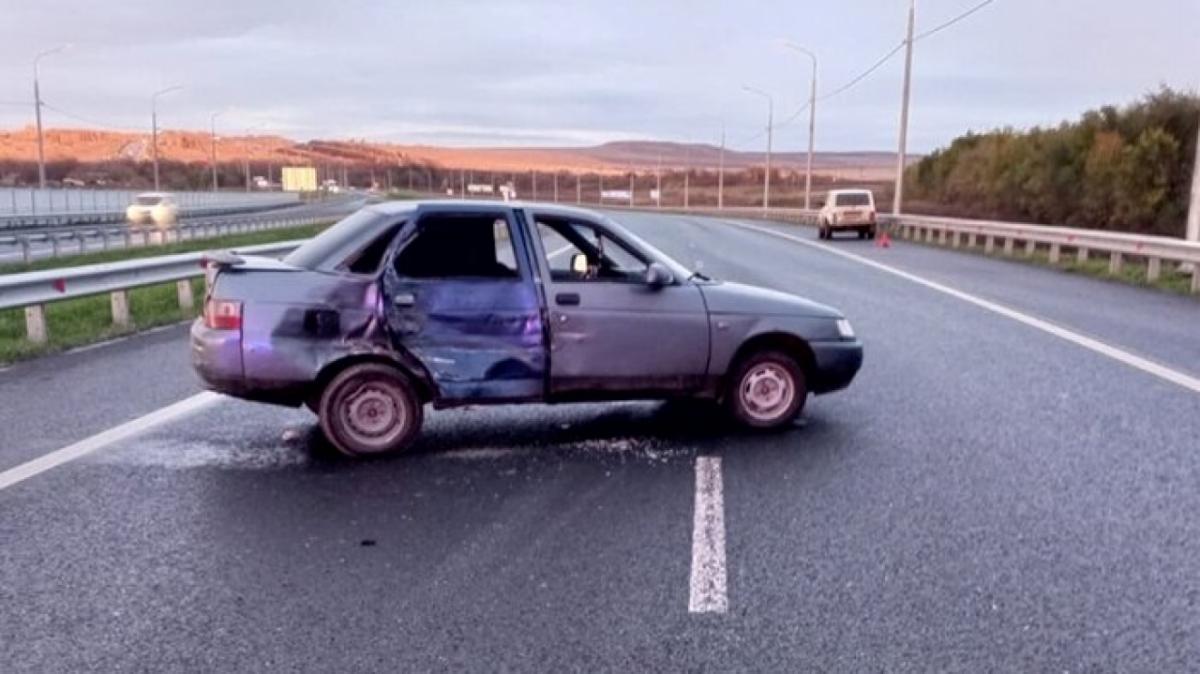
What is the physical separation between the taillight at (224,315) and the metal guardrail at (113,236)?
2334 cm

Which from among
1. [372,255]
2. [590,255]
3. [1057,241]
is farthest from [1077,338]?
[1057,241]

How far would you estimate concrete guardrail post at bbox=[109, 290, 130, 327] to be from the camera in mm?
13305

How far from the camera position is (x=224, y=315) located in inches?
273

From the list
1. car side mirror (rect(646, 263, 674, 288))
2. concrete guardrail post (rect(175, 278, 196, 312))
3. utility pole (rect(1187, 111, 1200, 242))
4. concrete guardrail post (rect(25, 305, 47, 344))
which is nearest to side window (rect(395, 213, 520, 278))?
car side mirror (rect(646, 263, 674, 288))

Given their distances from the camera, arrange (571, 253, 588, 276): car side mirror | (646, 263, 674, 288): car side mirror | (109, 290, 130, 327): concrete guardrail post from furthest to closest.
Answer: (109, 290, 130, 327): concrete guardrail post → (571, 253, 588, 276): car side mirror → (646, 263, 674, 288): car side mirror

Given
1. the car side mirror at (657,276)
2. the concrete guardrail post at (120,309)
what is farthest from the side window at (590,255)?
the concrete guardrail post at (120,309)

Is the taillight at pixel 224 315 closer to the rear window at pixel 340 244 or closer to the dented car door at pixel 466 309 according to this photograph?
the rear window at pixel 340 244

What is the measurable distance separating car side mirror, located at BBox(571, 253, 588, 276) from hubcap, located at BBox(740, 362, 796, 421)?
1.38 metres

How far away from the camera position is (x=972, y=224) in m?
33.2

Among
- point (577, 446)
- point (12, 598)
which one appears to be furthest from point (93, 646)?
point (577, 446)

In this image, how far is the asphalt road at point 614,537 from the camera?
4117mm

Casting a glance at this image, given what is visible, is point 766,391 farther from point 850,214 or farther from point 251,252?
point 850,214

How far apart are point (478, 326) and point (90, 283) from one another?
7.25m

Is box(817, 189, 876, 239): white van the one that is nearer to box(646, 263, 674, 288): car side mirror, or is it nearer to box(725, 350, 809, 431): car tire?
box(725, 350, 809, 431): car tire
